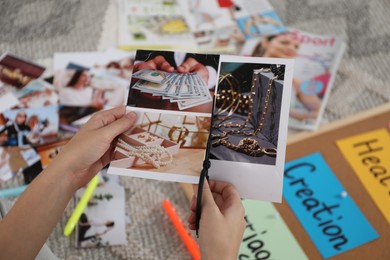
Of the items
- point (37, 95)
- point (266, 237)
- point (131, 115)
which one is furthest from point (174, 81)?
point (37, 95)

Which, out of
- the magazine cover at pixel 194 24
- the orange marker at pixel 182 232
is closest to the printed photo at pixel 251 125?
the orange marker at pixel 182 232

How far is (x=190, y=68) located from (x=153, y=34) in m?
0.46

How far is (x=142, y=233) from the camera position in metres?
0.78

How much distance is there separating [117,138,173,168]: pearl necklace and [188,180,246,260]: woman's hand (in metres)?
0.07

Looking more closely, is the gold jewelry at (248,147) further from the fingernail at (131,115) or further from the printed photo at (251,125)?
the fingernail at (131,115)

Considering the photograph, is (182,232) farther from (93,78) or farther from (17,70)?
(17,70)

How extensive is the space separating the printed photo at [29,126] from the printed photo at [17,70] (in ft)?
0.28

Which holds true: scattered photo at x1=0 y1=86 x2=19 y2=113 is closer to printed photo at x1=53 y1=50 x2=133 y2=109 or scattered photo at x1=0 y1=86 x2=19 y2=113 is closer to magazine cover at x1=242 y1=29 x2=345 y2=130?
printed photo at x1=53 y1=50 x2=133 y2=109

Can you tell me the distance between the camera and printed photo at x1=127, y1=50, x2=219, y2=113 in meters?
0.60

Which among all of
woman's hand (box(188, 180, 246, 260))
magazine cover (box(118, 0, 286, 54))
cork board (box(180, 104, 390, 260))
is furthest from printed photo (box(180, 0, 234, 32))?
woman's hand (box(188, 180, 246, 260))

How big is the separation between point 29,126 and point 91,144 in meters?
0.37

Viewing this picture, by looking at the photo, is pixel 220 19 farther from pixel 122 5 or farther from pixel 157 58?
pixel 157 58

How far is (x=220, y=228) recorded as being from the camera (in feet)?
Answer: 1.63

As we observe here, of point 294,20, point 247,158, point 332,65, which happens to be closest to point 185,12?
point 294,20
